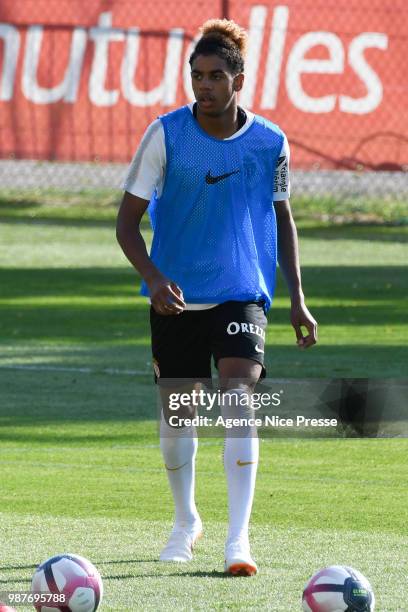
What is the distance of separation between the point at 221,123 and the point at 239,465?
4.65 ft

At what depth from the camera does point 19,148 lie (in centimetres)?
2555

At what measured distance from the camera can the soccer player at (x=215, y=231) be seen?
24.3 ft

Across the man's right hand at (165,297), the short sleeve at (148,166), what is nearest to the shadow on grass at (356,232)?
the short sleeve at (148,166)

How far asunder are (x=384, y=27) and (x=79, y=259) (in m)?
5.57

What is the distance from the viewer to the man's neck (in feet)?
24.6

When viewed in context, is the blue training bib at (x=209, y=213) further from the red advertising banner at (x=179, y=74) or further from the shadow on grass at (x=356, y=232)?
the red advertising banner at (x=179, y=74)

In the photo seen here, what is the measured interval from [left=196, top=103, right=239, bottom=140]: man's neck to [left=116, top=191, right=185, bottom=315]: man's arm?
1.36ft

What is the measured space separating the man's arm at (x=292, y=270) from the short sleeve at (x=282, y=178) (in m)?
0.04

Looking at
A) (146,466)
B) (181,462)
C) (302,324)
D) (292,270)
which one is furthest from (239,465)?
(146,466)

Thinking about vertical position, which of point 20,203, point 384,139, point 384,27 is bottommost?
point 20,203

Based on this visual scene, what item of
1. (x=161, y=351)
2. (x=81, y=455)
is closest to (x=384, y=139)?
(x=81, y=455)

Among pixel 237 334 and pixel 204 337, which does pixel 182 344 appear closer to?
pixel 204 337

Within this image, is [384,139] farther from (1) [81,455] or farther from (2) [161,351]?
(2) [161,351]
